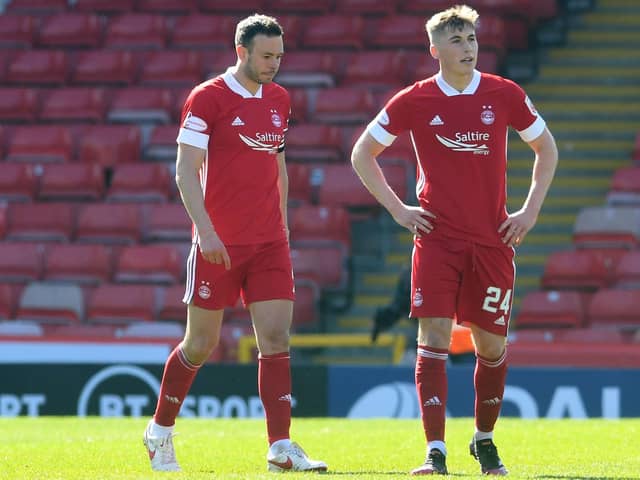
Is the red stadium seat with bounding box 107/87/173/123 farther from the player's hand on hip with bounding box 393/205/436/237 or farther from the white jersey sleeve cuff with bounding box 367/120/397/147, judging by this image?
the player's hand on hip with bounding box 393/205/436/237

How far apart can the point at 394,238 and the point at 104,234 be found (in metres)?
3.74

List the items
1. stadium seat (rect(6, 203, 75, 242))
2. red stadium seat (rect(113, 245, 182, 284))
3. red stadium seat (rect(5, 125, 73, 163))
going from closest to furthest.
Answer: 1. red stadium seat (rect(113, 245, 182, 284))
2. stadium seat (rect(6, 203, 75, 242))
3. red stadium seat (rect(5, 125, 73, 163))

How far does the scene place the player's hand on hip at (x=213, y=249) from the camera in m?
7.14

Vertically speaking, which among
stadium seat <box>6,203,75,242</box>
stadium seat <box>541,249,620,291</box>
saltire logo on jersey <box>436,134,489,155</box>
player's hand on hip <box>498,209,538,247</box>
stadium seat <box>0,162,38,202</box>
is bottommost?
stadium seat <box>541,249,620,291</box>

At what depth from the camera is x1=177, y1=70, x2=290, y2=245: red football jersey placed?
741 cm

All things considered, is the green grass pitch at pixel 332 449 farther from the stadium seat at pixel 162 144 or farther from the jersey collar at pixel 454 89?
the stadium seat at pixel 162 144

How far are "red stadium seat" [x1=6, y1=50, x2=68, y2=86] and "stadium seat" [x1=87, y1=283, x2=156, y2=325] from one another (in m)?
5.08

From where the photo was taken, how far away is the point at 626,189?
17766mm

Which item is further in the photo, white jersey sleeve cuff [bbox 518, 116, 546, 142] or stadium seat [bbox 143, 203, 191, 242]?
stadium seat [bbox 143, 203, 191, 242]

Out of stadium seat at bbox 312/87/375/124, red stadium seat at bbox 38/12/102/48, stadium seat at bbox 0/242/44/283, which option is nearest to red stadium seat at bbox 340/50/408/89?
stadium seat at bbox 312/87/375/124

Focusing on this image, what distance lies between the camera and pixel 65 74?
70.9 ft

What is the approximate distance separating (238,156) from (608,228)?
10582 mm

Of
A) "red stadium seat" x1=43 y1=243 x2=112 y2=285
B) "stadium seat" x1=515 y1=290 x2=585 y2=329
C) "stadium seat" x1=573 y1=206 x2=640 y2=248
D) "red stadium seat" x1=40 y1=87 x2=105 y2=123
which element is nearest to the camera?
"stadium seat" x1=515 y1=290 x2=585 y2=329

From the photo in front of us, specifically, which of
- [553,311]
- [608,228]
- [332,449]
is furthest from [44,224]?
[332,449]
